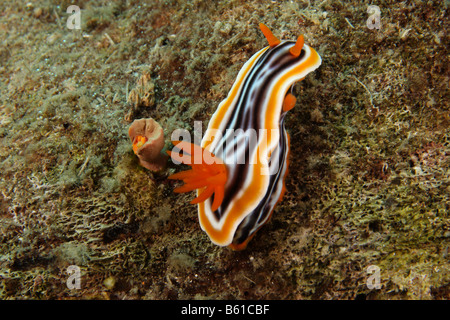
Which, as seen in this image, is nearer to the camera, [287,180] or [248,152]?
[248,152]

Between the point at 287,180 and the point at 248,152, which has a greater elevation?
the point at 248,152

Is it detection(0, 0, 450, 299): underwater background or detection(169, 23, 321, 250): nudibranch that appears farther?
detection(0, 0, 450, 299): underwater background

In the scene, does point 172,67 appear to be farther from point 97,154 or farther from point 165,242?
point 165,242

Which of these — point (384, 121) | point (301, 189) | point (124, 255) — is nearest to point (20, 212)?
point (124, 255)
